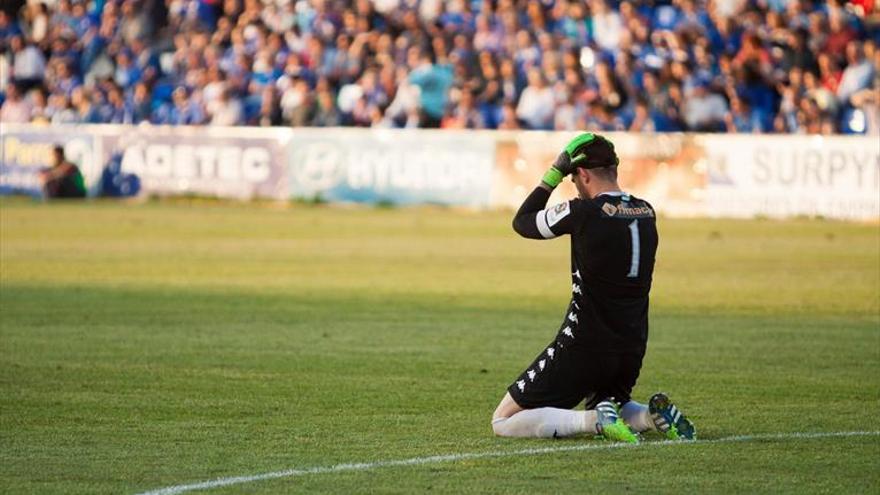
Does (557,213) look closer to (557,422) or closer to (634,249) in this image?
(634,249)

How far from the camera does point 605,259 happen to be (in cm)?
885

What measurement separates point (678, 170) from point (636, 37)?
164 inches

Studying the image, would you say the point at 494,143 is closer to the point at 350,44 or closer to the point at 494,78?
the point at 494,78

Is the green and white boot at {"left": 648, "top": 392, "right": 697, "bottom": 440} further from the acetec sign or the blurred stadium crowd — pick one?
the acetec sign

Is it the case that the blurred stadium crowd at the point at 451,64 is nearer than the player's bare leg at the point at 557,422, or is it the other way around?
the player's bare leg at the point at 557,422

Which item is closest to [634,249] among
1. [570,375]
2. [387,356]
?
[570,375]

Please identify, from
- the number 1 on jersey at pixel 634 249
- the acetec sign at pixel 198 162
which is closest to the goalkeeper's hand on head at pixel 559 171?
the number 1 on jersey at pixel 634 249

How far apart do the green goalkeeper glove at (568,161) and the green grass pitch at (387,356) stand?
130cm

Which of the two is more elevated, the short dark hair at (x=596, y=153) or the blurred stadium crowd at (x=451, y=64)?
the blurred stadium crowd at (x=451, y=64)

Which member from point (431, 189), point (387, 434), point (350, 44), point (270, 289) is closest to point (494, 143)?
point (431, 189)

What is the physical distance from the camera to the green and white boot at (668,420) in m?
8.76

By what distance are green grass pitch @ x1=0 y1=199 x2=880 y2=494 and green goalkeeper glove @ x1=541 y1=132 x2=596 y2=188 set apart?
1.30 meters

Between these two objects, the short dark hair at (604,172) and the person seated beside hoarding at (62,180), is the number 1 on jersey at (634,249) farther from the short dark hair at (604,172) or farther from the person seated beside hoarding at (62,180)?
the person seated beside hoarding at (62,180)

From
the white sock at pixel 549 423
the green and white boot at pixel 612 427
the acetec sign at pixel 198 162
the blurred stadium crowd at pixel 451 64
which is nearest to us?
the green and white boot at pixel 612 427
